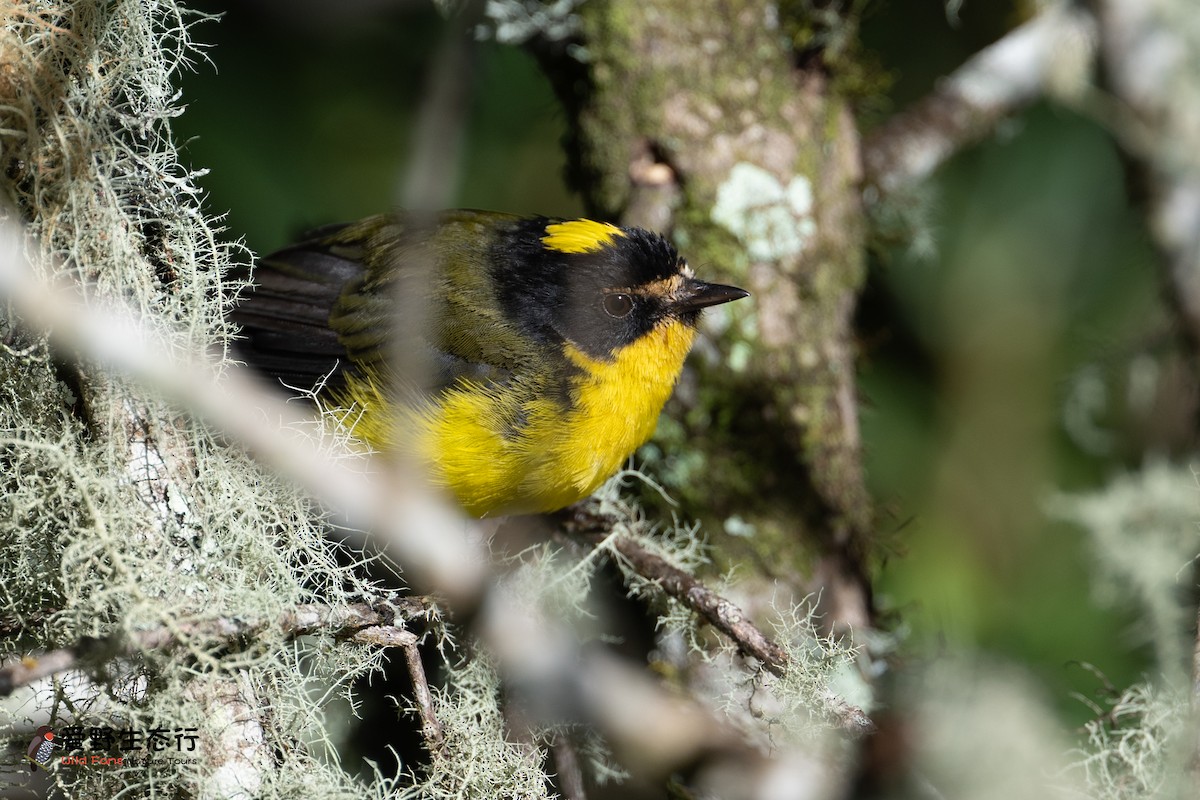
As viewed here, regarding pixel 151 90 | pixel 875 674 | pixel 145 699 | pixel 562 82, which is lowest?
pixel 875 674

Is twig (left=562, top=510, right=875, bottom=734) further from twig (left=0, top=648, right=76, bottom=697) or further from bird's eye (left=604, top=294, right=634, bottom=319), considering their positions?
twig (left=0, top=648, right=76, bottom=697)

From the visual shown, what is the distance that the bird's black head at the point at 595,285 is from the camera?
2492 millimetres

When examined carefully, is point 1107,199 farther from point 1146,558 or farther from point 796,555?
point 796,555

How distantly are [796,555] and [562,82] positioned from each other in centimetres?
137

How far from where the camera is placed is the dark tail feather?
103 inches

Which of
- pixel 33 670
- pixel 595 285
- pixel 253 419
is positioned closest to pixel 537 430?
pixel 595 285

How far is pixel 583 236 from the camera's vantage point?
8.38 ft

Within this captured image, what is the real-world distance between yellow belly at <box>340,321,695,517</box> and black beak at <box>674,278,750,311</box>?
98 millimetres

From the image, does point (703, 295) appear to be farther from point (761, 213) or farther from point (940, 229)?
point (940, 229)

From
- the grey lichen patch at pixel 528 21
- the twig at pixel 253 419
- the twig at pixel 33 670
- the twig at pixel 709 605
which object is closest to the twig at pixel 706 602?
the twig at pixel 709 605

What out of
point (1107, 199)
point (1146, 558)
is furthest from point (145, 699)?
point (1107, 199)

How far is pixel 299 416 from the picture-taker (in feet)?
6.88

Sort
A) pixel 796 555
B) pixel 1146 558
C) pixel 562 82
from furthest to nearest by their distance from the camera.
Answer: pixel 1146 558
pixel 562 82
pixel 796 555

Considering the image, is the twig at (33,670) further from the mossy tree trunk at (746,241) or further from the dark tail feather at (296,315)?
the mossy tree trunk at (746,241)
